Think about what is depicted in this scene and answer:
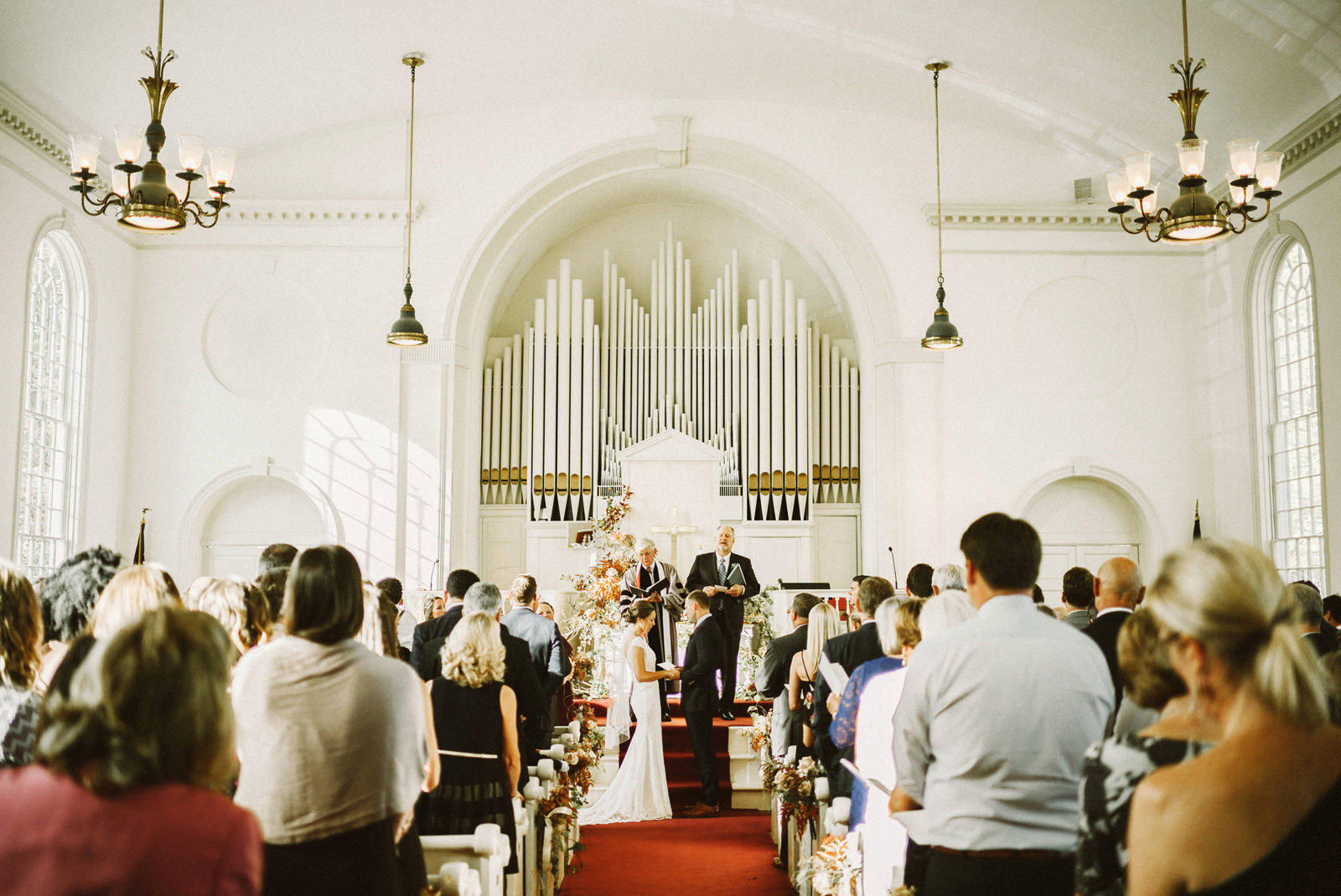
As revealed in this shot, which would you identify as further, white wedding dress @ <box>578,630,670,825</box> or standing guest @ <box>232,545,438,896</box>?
white wedding dress @ <box>578,630,670,825</box>

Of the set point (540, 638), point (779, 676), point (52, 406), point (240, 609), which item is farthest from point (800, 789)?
point (52, 406)

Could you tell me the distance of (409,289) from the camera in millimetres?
9469

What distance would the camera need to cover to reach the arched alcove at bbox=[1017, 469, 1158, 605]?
12188 millimetres

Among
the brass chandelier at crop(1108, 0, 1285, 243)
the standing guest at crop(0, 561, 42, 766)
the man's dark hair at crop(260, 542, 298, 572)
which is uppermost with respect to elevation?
the brass chandelier at crop(1108, 0, 1285, 243)

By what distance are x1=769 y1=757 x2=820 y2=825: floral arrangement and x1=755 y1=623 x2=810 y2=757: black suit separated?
0.68m

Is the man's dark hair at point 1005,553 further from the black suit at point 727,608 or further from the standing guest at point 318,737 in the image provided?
the black suit at point 727,608

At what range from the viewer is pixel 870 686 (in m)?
3.73

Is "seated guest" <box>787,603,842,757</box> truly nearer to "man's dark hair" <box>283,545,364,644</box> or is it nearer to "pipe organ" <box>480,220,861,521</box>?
"man's dark hair" <box>283,545,364,644</box>

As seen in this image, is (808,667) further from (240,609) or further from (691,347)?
(691,347)

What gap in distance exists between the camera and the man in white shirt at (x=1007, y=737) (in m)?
2.45

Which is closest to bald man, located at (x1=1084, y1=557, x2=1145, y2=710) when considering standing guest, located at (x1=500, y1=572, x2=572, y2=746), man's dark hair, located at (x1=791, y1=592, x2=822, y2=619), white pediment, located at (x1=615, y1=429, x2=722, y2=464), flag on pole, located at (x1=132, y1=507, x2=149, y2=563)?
man's dark hair, located at (x1=791, y1=592, x2=822, y2=619)

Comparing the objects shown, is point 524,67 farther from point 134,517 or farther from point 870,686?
point 870,686

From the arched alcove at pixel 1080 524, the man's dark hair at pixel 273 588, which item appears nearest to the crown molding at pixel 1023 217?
the arched alcove at pixel 1080 524

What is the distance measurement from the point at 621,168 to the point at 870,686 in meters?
9.76
